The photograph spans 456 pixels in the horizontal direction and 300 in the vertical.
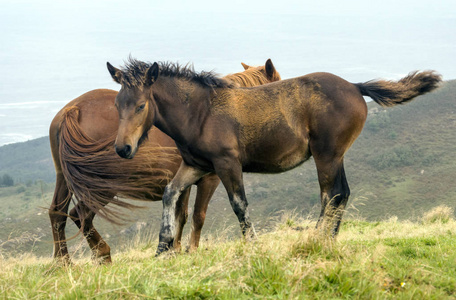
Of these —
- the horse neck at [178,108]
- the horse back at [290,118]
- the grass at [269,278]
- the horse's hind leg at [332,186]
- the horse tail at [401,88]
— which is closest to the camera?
the grass at [269,278]

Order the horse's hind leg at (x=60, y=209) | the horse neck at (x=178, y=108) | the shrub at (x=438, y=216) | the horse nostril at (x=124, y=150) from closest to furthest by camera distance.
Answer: the horse nostril at (x=124, y=150) → the horse neck at (x=178, y=108) → the horse's hind leg at (x=60, y=209) → the shrub at (x=438, y=216)

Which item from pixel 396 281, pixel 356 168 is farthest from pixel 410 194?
pixel 396 281

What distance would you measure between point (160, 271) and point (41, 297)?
967mm

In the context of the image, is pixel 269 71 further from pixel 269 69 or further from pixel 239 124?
pixel 239 124

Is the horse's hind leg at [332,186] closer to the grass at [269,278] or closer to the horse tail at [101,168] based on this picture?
the grass at [269,278]

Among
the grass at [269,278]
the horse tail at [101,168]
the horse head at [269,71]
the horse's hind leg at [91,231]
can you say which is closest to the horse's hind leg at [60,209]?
the horse's hind leg at [91,231]

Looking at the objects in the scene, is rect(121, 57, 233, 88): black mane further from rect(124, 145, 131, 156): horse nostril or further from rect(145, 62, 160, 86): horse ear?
rect(124, 145, 131, 156): horse nostril

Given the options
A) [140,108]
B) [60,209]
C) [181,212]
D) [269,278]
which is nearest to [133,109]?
[140,108]

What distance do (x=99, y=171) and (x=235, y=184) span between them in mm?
2082

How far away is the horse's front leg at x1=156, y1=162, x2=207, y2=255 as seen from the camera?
19.5ft

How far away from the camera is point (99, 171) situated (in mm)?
7023

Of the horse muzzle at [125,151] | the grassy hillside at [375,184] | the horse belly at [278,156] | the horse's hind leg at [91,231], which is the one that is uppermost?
the horse muzzle at [125,151]

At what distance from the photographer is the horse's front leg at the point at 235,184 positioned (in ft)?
19.3

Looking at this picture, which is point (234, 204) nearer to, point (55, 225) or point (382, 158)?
point (55, 225)
